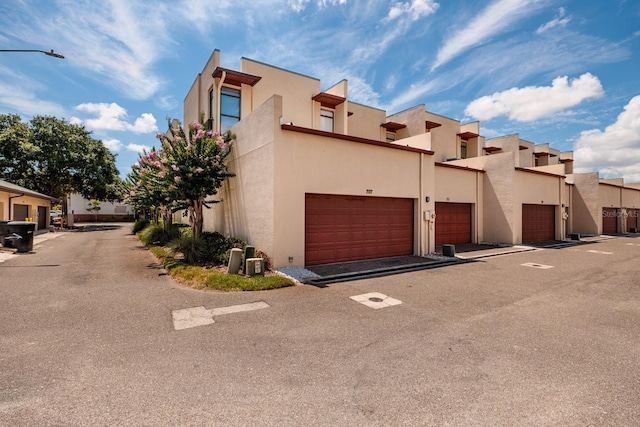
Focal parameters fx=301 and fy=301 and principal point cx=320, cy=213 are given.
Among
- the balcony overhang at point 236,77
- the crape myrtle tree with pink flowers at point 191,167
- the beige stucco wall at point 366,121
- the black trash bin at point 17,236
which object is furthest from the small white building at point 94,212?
the crape myrtle tree with pink flowers at point 191,167

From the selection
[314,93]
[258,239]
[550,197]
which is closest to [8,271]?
[258,239]

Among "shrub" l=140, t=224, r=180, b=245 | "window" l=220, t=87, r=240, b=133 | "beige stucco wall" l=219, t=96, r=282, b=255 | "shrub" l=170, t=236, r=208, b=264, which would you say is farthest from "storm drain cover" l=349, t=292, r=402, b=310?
"shrub" l=140, t=224, r=180, b=245

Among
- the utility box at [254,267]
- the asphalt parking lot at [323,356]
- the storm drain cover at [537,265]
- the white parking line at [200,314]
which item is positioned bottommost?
the white parking line at [200,314]

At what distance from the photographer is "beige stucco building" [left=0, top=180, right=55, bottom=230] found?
19533 millimetres

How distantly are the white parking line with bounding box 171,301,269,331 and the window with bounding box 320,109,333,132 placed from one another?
1352cm

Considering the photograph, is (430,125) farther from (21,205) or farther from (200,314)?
(21,205)

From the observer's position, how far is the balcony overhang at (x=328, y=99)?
55.9 feet

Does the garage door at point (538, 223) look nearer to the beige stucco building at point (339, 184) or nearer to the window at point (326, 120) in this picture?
the beige stucco building at point (339, 184)

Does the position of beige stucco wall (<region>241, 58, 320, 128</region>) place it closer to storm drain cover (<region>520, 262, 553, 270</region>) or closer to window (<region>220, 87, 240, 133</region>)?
window (<region>220, 87, 240, 133</region>)

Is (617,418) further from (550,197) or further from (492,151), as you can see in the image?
(492,151)

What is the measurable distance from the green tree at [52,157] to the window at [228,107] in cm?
2379

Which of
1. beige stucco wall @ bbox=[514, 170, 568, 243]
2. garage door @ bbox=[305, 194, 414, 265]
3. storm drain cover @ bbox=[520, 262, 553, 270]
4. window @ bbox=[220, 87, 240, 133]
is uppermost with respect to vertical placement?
window @ bbox=[220, 87, 240, 133]

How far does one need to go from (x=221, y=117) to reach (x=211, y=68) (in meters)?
2.90

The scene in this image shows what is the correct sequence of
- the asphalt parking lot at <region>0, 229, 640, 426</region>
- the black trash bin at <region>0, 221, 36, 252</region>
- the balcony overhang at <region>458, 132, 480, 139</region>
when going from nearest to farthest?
the asphalt parking lot at <region>0, 229, 640, 426</region>, the black trash bin at <region>0, 221, 36, 252</region>, the balcony overhang at <region>458, 132, 480, 139</region>
